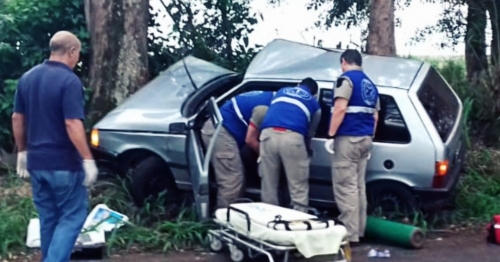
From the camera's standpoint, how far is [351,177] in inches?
349

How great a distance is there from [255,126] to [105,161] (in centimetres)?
176

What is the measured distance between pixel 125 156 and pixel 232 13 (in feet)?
13.9

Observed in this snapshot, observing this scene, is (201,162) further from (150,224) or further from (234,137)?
(150,224)

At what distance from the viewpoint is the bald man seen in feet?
22.4

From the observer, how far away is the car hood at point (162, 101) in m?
9.69

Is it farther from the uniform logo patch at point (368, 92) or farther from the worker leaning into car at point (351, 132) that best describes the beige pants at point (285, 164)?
the uniform logo patch at point (368, 92)

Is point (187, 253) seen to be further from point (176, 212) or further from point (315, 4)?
point (315, 4)

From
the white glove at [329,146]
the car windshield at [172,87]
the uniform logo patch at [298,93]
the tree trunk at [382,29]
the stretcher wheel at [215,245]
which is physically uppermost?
the tree trunk at [382,29]

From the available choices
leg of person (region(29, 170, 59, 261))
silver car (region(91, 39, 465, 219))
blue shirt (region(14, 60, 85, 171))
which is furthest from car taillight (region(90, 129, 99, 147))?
blue shirt (region(14, 60, 85, 171))

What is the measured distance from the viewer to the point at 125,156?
9.84 meters

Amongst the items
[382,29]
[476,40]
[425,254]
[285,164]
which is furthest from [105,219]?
[476,40]

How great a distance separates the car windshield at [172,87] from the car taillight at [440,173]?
102 inches

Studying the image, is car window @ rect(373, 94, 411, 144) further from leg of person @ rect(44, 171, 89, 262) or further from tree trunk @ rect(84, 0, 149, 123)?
tree trunk @ rect(84, 0, 149, 123)

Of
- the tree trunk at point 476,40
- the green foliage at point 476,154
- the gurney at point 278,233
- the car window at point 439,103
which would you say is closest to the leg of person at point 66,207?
the gurney at point 278,233
